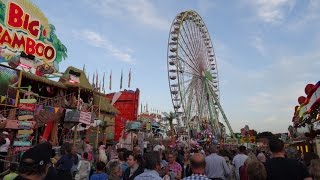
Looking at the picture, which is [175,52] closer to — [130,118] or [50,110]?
[130,118]

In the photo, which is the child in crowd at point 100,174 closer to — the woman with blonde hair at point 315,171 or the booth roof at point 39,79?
the woman with blonde hair at point 315,171

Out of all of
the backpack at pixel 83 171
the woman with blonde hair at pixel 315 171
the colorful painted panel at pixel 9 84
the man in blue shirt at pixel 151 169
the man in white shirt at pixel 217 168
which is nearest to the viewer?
the man in blue shirt at pixel 151 169

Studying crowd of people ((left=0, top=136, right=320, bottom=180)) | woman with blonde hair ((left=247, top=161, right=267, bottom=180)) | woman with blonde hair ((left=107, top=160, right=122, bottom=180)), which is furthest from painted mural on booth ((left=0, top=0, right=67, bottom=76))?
woman with blonde hair ((left=247, top=161, right=267, bottom=180))

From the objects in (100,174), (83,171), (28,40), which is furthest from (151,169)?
(28,40)

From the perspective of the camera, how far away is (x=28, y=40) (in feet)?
65.5

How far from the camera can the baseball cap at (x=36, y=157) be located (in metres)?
2.75

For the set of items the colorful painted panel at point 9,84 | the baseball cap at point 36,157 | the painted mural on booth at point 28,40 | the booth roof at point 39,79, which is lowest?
the baseball cap at point 36,157

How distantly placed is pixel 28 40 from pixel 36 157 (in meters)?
18.9

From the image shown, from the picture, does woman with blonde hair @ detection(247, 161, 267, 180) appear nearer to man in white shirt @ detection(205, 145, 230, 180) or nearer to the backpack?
man in white shirt @ detection(205, 145, 230, 180)

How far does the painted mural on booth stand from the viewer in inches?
722

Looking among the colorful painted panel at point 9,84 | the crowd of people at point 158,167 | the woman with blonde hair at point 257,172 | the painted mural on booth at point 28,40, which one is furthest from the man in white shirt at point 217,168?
the painted mural on booth at point 28,40

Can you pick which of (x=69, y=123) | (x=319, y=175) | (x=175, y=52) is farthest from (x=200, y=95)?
(x=319, y=175)

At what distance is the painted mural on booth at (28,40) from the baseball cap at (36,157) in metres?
16.2

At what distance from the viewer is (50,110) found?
685 inches
